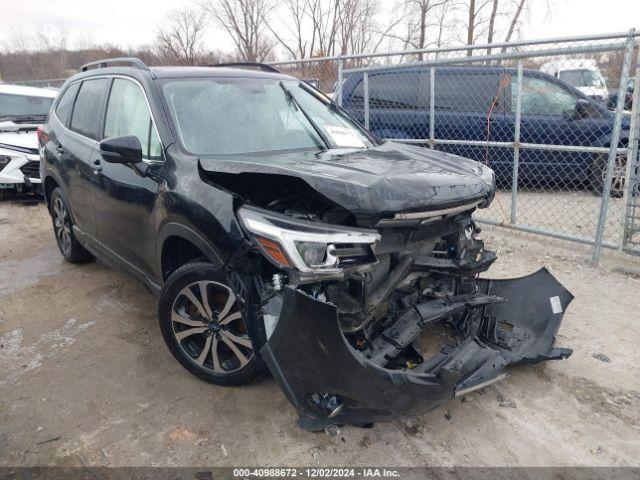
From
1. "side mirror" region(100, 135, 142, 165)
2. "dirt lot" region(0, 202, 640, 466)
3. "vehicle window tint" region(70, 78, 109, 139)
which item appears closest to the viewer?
"dirt lot" region(0, 202, 640, 466)

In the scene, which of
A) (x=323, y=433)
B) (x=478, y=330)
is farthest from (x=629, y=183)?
(x=323, y=433)

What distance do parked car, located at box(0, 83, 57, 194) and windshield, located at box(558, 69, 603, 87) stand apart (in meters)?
8.10

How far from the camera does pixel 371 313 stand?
7.74ft

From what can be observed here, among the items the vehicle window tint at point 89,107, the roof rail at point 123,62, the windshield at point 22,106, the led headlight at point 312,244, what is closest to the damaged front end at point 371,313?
the led headlight at point 312,244

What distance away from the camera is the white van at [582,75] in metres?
5.89

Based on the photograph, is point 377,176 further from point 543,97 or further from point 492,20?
point 492,20

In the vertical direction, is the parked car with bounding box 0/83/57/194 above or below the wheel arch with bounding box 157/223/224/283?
above

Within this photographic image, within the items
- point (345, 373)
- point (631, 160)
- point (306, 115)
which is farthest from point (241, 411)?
point (631, 160)

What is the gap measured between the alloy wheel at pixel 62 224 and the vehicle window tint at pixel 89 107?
90 centimetres

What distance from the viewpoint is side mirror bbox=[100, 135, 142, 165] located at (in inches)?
112

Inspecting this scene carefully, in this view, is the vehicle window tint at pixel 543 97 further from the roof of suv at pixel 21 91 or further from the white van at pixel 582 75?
the roof of suv at pixel 21 91

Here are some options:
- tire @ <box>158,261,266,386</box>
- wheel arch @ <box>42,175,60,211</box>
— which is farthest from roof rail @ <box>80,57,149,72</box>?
tire @ <box>158,261,266,386</box>

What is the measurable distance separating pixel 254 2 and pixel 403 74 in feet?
65.1

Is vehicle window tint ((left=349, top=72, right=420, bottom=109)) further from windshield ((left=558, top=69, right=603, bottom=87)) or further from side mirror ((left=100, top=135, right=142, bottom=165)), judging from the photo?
side mirror ((left=100, top=135, right=142, bottom=165))
